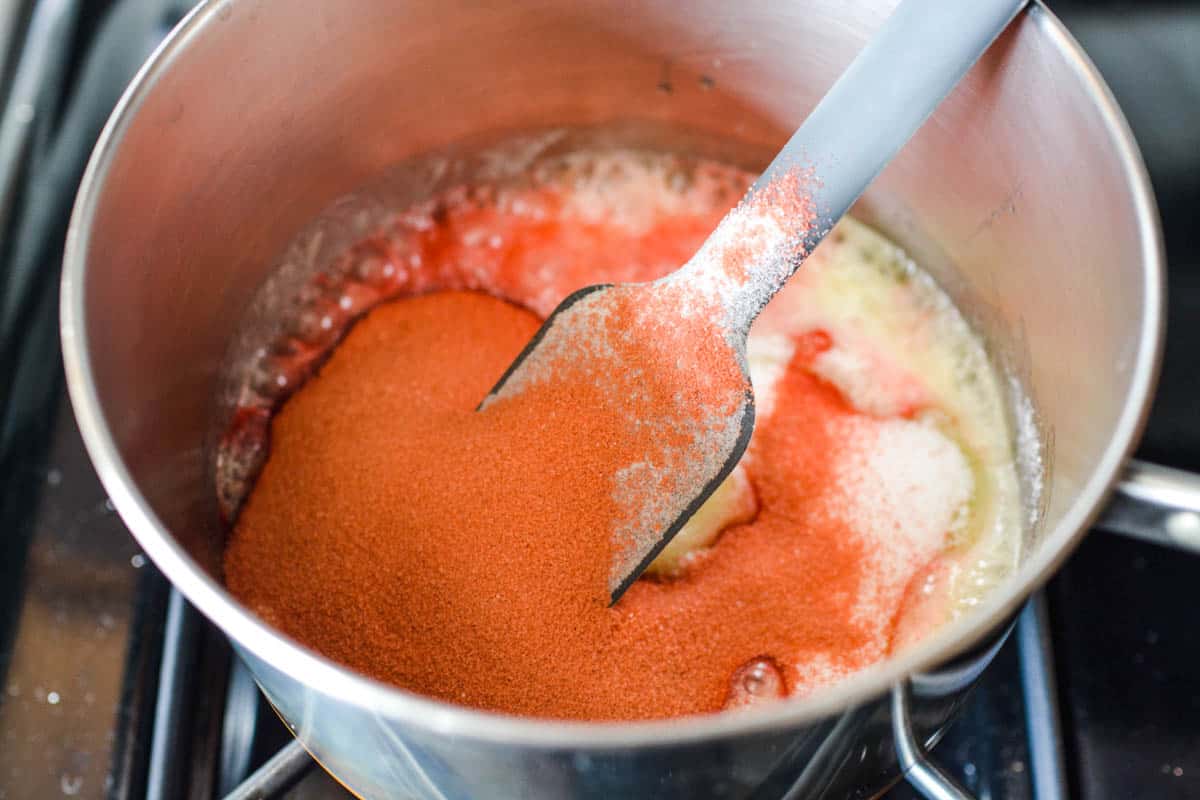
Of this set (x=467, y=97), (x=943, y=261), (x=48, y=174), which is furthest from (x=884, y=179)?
(x=48, y=174)

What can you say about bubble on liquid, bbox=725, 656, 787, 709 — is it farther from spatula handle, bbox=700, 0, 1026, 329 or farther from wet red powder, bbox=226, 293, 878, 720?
spatula handle, bbox=700, 0, 1026, 329

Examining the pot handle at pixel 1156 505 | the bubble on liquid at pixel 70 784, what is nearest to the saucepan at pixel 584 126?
the pot handle at pixel 1156 505

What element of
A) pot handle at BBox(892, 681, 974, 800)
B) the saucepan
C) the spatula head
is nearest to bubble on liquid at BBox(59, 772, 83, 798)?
the saucepan

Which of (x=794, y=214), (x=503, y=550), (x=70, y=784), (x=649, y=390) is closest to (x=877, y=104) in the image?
(x=794, y=214)

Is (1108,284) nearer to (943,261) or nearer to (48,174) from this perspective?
(943,261)

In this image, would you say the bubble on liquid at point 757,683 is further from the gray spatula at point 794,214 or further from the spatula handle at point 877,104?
the spatula handle at point 877,104

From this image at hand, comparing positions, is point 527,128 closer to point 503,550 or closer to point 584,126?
point 584,126

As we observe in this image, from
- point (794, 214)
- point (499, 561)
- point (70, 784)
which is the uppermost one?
point (794, 214)
